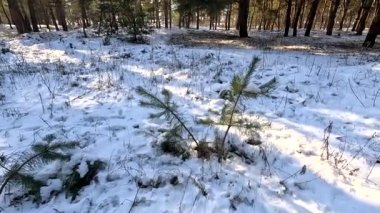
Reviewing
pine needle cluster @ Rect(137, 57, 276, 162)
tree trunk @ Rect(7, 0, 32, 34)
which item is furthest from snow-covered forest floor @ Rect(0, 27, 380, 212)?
tree trunk @ Rect(7, 0, 32, 34)

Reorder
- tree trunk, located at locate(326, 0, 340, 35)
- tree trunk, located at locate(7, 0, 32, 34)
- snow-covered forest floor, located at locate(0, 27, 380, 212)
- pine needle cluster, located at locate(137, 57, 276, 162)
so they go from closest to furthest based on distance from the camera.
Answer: snow-covered forest floor, located at locate(0, 27, 380, 212) → pine needle cluster, located at locate(137, 57, 276, 162) → tree trunk, located at locate(7, 0, 32, 34) → tree trunk, located at locate(326, 0, 340, 35)

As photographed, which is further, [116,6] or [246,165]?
[116,6]

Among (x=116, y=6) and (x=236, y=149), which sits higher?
(x=116, y=6)

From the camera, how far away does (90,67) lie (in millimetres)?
9648

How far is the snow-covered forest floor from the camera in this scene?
3.59 meters

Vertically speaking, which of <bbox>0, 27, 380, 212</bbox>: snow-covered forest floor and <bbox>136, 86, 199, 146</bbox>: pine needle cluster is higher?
<bbox>136, 86, 199, 146</bbox>: pine needle cluster

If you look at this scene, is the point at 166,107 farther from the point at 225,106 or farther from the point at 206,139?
the point at 206,139

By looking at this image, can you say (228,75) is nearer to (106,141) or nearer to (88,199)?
(106,141)

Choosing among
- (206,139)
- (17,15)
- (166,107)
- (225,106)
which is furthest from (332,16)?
(166,107)

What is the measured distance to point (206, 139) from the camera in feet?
15.2

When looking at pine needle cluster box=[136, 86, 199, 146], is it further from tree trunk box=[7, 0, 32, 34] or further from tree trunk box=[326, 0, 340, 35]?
tree trunk box=[326, 0, 340, 35]

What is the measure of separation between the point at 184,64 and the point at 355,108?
5.33 metres

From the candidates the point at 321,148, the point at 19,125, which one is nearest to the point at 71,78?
the point at 19,125

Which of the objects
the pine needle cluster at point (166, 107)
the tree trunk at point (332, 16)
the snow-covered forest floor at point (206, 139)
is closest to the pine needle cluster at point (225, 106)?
the pine needle cluster at point (166, 107)
